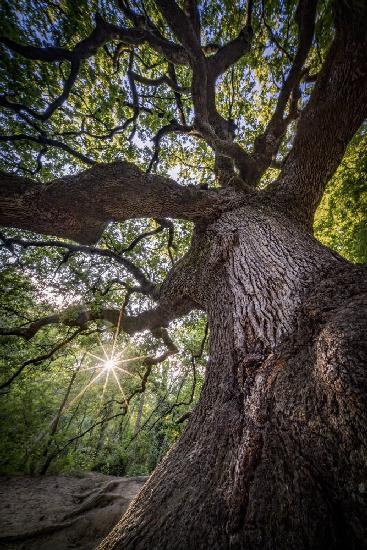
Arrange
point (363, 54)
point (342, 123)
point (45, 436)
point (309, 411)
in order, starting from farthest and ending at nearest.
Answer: point (45, 436), point (342, 123), point (363, 54), point (309, 411)

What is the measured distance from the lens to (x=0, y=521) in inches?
188

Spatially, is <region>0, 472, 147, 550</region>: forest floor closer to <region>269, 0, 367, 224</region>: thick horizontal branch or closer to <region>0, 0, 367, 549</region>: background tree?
<region>0, 0, 367, 549</region>: background tree

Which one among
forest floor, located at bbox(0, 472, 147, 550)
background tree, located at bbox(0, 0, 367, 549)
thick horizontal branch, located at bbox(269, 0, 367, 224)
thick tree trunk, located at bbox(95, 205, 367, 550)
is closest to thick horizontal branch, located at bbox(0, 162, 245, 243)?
background tree, located at bbox(0, 0, 367, 549)

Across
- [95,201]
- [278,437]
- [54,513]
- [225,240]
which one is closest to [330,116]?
[225,240]

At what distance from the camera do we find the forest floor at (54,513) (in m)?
3.89

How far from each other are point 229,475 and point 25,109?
7471 millimetres

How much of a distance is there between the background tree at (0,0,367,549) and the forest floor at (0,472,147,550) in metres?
1.87

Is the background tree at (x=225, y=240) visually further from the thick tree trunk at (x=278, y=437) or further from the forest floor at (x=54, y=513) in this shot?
the forest floor at (x=54, y=513)

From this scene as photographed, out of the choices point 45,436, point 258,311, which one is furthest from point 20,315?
point 258,311

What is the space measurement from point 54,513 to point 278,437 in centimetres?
650

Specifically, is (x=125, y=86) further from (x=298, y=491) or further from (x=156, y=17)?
(x=298, y=491)

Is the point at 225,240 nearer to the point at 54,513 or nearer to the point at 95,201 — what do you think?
the point at 95,201

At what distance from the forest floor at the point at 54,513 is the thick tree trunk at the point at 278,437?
3.64 meters

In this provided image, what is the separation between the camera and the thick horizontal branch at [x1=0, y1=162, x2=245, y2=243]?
3207 mm
